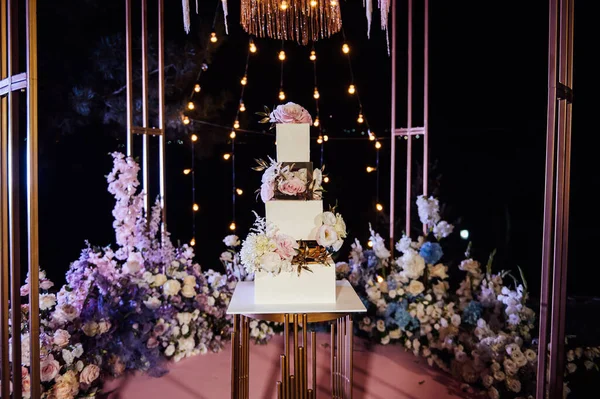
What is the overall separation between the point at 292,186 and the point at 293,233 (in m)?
0.23

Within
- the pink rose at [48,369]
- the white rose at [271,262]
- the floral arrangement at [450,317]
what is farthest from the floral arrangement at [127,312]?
the white rose at [271,262]

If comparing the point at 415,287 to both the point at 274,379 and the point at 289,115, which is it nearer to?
the point at 274,379

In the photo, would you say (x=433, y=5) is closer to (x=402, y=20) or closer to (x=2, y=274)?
(x=402, y=20)

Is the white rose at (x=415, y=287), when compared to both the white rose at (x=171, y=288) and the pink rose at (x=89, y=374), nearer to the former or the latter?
the white rose at (x=171, y=288)

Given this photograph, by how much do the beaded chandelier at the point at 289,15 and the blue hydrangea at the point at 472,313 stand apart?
2.02 metres

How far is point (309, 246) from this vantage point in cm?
248

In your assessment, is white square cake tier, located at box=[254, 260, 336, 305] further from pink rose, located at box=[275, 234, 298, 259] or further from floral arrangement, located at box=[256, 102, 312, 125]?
floral arrangement, located at box=[256, 102, 312, 125]

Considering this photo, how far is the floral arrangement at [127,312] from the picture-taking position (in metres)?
2.85

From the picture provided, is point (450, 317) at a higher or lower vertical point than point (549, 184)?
lower

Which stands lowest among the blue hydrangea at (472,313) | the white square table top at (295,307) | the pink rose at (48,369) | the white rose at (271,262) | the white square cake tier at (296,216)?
the pink rose at (48,369)

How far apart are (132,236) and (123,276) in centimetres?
36

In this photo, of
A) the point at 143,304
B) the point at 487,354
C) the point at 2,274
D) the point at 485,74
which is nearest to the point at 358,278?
the point at 487,354

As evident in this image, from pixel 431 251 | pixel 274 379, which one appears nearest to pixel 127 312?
pixel 274 379

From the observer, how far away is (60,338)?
110 inches
